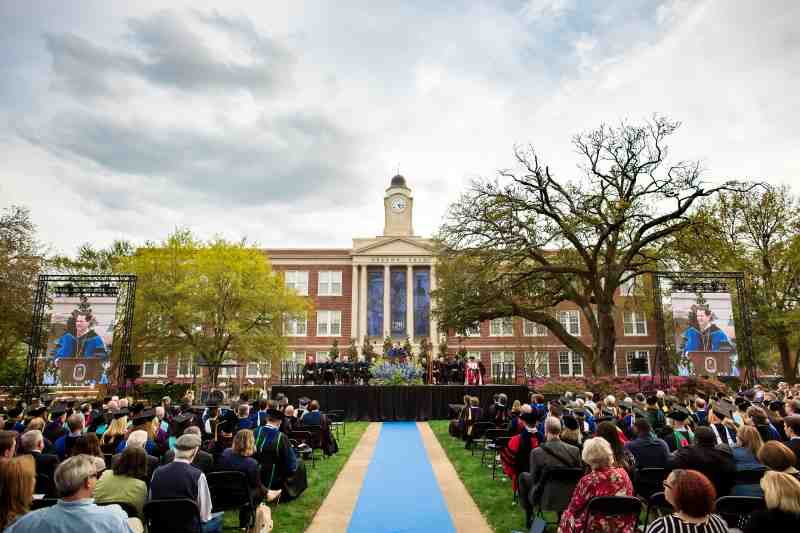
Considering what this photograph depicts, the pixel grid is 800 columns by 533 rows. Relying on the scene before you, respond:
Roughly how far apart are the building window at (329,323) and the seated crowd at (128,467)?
3609 cm

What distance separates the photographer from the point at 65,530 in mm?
3066

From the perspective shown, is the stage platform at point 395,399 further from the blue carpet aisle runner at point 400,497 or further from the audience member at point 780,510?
the audience member at point 780,510

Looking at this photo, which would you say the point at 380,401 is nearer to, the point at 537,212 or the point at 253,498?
the point at 537,212

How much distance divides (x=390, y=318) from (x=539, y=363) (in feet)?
44.8

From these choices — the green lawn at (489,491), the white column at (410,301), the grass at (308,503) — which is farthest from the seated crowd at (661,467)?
the white column at (410,301)

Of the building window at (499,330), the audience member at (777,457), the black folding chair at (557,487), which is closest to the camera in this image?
the audience member at (777,457)

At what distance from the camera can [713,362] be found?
21375 mm

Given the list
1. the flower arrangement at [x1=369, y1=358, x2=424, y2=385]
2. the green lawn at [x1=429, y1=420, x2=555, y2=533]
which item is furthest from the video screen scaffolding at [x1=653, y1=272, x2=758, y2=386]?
the green lawn at [x1=429, y1=420, x2=555, y2=533]

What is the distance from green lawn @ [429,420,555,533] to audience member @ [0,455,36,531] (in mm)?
5408

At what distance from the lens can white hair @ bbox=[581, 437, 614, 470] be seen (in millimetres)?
4855

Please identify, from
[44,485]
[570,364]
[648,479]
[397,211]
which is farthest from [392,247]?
[44,485]

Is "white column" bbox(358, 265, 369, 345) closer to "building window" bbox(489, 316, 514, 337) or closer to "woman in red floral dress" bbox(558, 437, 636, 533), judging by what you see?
"building window" bbox(489, 316, 514, 337)

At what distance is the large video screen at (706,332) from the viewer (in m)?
21.5

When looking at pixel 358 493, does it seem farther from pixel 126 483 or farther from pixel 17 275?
pixel 17 275
